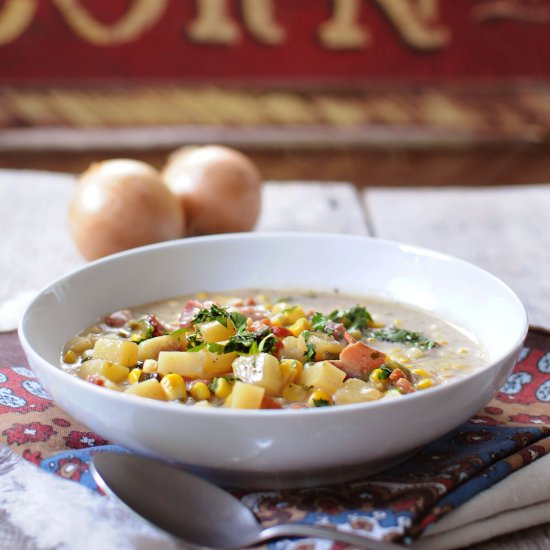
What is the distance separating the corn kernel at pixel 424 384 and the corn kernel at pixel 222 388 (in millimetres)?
395

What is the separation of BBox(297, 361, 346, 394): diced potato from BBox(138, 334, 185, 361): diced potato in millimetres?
305

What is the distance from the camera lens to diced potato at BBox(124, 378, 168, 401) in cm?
162

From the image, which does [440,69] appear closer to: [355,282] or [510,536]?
[355,282]

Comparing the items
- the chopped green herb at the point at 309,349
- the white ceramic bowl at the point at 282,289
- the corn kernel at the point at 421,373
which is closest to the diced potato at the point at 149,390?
the white ceramic bowl at the point at 282,289

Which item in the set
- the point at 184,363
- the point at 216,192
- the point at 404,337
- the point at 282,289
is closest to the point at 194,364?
the point at 184,363

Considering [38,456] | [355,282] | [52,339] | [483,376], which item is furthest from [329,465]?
[355,282]

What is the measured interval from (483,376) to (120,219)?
165 cm

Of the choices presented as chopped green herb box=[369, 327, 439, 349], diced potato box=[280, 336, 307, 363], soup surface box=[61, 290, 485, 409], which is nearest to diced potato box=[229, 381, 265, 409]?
soup surface box=[61, 290, 485, 409]

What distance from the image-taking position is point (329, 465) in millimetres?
1457

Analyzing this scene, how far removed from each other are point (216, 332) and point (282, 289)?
2.02 ft

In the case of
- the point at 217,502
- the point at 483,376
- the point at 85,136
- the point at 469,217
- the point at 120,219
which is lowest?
the point at 85,136

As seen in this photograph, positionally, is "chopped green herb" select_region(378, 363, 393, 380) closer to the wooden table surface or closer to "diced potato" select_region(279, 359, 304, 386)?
"diced potato" select_region(279, 359, 304, 386)

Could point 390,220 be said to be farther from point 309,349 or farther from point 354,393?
point 354,393

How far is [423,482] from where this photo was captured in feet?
5.05
